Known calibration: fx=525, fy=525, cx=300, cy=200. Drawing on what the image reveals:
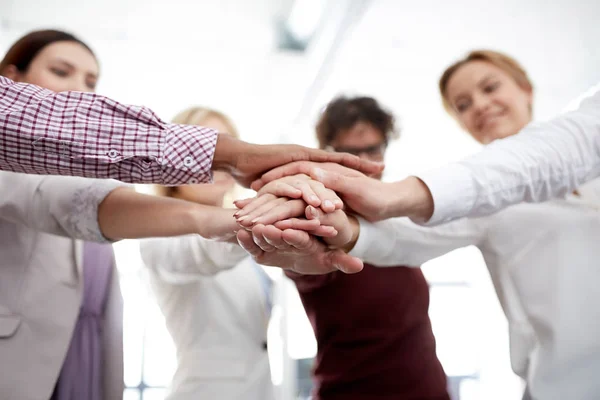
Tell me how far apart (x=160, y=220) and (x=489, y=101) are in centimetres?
105

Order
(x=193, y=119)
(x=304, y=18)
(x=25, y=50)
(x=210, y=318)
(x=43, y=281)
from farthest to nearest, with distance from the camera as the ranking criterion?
(x=304, y=18) → (x=193, y=119) → (x=210, y=318) → (x=25, y=50) → (x=43, y=281)

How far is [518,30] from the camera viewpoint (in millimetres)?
2771

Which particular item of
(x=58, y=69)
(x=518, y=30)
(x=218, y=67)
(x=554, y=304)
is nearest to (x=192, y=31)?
(x=218, y=67)

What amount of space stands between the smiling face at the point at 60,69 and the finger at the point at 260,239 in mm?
684

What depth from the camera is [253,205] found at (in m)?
1.02

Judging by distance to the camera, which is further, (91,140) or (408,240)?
(408,240)

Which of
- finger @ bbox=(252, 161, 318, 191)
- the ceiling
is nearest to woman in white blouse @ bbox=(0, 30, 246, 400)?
finger @ bbox=(252, 161, 318, 191)

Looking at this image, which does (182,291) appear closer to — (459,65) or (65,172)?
(65,172)

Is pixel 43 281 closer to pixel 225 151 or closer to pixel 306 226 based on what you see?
pixel 225 151

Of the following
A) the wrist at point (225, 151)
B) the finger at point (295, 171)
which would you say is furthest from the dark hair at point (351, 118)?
the wrist at point (225, 151)

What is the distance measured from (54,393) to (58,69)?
2.50 feet

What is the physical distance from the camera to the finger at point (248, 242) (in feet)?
3.30

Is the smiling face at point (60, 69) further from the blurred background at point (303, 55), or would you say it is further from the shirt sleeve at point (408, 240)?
the blurred background at point (303, 55)

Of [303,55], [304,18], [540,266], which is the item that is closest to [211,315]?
[540,266]
